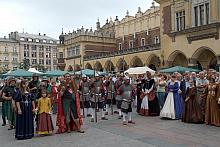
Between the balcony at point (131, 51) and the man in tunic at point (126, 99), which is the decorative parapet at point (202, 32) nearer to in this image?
the balcony at point (131, 51)

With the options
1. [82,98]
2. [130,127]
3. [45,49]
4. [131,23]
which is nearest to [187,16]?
[82,98]

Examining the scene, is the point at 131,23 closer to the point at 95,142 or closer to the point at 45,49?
the point at 95,142

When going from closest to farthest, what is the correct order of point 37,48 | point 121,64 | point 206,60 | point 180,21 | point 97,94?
point 97,94 → point 206,60 → point 180,21 → point 121,64 → point 37,48

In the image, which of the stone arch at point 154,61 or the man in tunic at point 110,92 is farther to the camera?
the stone arch at point 154,61

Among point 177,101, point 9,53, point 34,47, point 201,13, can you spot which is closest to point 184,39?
point 201,13

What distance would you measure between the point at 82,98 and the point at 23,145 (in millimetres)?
5172

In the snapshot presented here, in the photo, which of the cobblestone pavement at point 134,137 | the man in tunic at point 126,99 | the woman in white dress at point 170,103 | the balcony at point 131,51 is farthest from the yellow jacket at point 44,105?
the balcony at point 131,51

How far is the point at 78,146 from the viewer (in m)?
7.94

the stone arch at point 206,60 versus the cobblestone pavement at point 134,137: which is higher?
the stone arch at point 206,60

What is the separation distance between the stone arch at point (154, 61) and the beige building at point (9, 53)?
66286 mm

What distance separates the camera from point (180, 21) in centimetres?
2823

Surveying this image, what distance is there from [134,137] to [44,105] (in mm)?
2868

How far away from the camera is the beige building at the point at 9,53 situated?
310 ft

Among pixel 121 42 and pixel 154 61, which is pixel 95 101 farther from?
pixel 121 42
